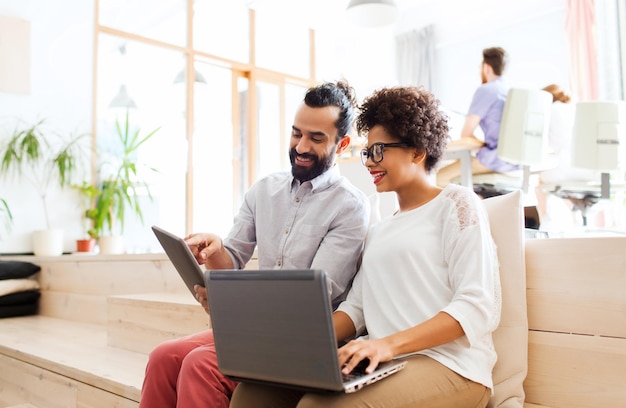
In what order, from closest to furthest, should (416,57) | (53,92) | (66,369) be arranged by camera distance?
(66,369)
(53,92)
(416,57)

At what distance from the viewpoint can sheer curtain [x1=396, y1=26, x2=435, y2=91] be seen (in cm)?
624

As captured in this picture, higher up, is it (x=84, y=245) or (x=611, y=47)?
(x=611, y=47)

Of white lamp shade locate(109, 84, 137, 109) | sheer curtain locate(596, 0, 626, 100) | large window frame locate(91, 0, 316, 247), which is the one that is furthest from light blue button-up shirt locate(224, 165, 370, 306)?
sheer curtain locate(596, 0, 626, 100)

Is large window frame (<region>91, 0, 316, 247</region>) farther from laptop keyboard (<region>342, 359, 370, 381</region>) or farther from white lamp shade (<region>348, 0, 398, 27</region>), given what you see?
laptop keyboard (<region>342, 359, 370, 381</region>)

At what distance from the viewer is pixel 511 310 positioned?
52.6 inches


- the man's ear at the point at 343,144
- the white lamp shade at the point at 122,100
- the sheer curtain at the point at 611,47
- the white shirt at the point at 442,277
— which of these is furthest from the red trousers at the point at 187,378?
the sheer curtain at the point at 611,47

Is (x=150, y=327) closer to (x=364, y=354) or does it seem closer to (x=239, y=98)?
(x=364, y=354)

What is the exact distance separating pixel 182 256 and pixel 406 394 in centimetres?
60

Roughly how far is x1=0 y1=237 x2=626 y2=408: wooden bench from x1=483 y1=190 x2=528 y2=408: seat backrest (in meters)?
0.07

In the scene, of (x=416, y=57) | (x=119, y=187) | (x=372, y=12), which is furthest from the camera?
(x=416, y=57)

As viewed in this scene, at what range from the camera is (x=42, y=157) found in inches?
173

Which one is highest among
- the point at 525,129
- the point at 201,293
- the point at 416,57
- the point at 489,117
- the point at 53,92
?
the point at 416,57

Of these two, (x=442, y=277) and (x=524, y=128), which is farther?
(x=524, y=128)

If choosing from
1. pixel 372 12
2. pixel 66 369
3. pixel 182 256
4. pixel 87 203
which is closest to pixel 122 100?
pixel 87 203
